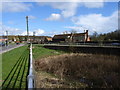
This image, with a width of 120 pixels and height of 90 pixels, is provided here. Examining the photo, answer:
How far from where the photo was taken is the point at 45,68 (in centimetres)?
1526

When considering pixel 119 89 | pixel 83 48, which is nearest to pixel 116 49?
pixel 83 48

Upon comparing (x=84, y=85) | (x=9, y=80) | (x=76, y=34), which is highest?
(x=76, y=34)

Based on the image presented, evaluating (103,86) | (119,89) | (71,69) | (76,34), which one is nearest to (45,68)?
(71,69)

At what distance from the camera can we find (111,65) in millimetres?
17422

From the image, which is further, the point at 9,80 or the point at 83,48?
the point at 83,48

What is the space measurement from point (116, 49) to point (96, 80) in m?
20.9

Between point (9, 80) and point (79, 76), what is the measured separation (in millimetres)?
8041

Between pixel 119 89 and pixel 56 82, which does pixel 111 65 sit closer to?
pixel 119 89

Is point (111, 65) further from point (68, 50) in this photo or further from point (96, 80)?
point (68, 50)

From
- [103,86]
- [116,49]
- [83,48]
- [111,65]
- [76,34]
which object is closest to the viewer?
[103,86]

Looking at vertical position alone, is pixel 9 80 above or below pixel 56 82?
above

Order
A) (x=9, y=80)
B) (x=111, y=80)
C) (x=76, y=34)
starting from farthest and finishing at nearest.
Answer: (x=76, y=34)
(x=111, y=80)
(x=9, y=80)

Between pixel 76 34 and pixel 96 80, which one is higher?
pixel 76 34

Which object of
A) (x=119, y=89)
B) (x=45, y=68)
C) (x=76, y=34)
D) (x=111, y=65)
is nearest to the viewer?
(x=119, y=89)
